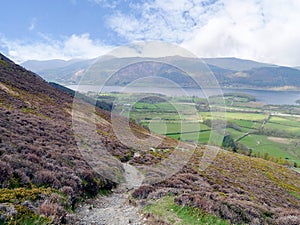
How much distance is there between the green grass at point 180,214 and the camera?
8289 mm

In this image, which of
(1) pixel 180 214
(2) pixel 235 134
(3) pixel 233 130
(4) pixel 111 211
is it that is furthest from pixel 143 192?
(3) pixel 233 130

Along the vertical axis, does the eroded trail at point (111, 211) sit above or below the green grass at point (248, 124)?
below

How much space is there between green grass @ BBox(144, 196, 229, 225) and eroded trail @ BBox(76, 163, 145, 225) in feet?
2.41

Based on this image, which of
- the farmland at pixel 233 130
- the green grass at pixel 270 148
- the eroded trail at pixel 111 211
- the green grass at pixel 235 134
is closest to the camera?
the eroded trail at pixel 111 211

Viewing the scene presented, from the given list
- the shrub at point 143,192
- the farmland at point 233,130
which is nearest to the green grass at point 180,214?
the shrub at point 143,192

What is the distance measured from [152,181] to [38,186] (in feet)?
23.5

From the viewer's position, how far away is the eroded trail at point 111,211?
27.6 feet

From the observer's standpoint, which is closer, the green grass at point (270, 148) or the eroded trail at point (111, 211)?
the eroded trail at point (111, 211)

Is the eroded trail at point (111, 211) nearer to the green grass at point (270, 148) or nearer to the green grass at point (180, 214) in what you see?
the green grass at point (180, 214)

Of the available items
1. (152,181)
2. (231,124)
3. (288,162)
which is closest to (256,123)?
(231,124)

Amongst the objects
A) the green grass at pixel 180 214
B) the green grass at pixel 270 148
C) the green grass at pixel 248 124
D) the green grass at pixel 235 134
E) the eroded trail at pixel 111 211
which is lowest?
the green grass at pixel 270 148

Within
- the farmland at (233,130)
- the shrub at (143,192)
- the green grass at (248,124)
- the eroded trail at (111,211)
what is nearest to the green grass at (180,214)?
the eroded trail at (111,211)

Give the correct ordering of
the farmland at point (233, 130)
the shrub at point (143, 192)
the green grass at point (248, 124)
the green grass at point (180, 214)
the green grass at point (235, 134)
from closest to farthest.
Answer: the green grass at point (180, 214)
the shrub at point (143, 192)
the farmland at point (233, 130)
the green grass at point (235, 134)
the green grass at point (248, 124)

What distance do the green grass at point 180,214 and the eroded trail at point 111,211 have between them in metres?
0.73
